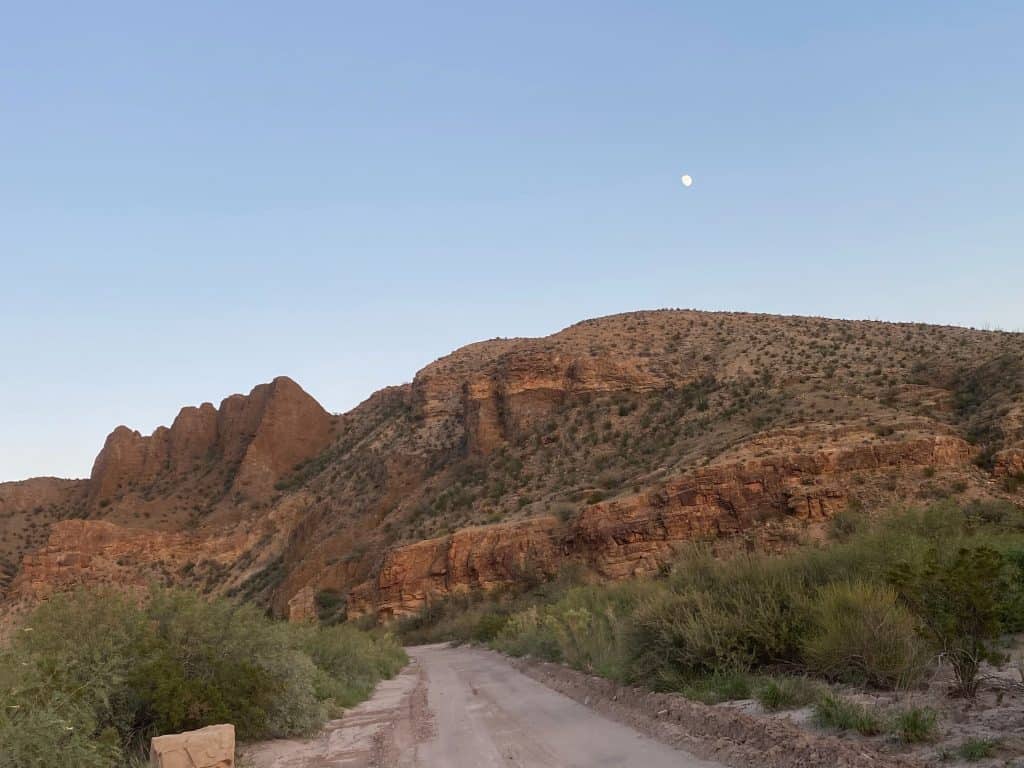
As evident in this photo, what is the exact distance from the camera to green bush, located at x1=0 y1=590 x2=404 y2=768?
297 inches

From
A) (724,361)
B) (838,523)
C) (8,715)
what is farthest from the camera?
(724,361)

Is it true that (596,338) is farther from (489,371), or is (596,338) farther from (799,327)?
(799,327)

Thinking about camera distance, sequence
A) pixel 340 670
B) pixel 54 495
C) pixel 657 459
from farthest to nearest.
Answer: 1. pixel 54 495
2. pixel 657 459
3. pixel 340 670

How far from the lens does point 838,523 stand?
92.0ft

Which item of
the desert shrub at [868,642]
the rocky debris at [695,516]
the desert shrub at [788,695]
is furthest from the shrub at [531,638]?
the desert shrub at [788,695]

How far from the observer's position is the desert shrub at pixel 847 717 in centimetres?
745

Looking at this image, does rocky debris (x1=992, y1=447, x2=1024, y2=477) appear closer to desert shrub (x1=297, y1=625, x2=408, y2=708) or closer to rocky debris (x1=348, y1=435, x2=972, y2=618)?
rocky debris (x1=348, y1=435, x2=972, y2=618)

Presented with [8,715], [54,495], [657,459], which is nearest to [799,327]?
[657,459]

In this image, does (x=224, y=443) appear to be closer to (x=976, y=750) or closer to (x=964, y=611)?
(x=964, y=611)

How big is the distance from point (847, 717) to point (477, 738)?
4.96 meters

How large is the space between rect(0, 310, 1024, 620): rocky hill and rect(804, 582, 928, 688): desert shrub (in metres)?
8.86

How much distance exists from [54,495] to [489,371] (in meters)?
54.2

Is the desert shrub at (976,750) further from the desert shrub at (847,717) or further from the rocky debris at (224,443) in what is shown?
the rocky debris at (224,443)

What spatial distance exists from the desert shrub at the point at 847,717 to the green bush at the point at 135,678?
6.95m
